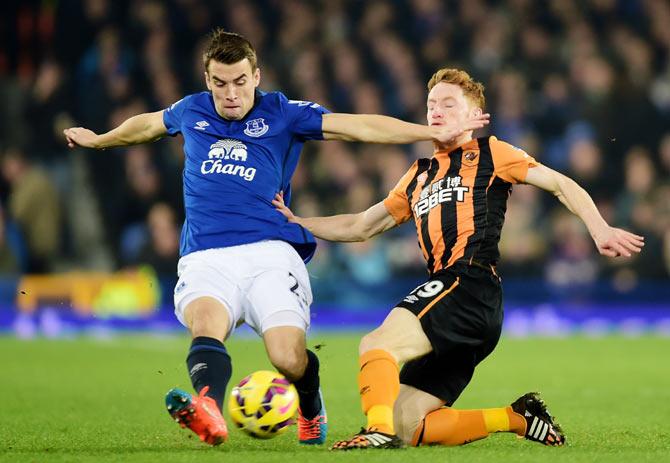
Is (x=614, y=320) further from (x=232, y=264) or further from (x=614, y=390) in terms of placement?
(x=232, y=264)

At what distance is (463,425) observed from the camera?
21.6ft

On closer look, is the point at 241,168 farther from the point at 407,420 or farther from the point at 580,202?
the point at 580,202

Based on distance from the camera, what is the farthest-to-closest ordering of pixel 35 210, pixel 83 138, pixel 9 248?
pixel 9 248, pixel 35 210, pixel 83 138

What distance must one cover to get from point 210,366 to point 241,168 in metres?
1.17

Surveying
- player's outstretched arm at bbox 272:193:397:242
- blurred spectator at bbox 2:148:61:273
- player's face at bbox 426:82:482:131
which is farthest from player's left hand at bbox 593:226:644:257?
blurred spectator at bbox 2:148:61:273

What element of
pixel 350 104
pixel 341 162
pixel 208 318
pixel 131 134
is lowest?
pixel 208 318

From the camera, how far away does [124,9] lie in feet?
60.3

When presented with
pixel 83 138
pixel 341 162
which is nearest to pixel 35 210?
pixel 341 162

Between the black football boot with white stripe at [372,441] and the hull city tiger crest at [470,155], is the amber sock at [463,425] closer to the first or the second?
the black football boot with white stripe at [372,441]

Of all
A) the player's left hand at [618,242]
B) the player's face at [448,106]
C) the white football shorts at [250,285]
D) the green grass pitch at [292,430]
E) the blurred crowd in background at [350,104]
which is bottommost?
the green grass pitch at [292,430]

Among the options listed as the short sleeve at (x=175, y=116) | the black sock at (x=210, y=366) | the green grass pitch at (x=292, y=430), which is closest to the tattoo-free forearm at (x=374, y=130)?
the short sleeve at (x=175, y=116)

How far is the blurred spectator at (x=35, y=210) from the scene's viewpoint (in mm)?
15789

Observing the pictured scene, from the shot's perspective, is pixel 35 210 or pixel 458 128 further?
pixel 35 210

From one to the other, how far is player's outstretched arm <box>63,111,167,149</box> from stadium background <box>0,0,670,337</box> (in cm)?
766
